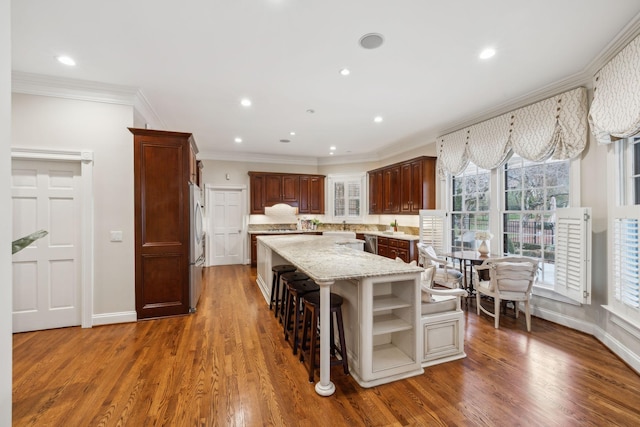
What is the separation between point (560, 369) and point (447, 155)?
11.5 ft

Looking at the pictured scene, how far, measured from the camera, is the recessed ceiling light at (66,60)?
2.73 m

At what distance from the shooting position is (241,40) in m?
2.48

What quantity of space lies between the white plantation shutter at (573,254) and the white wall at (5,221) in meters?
4.51

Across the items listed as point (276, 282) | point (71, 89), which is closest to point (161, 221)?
point (276, 282)

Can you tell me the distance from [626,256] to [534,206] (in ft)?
4.41

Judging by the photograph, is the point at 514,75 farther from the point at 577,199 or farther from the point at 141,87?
the point at 141,87

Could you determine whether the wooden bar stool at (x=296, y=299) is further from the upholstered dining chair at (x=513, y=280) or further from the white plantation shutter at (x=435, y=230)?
the white plantation shutter at (x=435, y=230)

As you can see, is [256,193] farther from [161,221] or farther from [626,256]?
[626,256]

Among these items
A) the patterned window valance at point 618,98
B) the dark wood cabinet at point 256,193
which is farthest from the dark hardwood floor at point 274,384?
the dark wood cabinet at point 256,193

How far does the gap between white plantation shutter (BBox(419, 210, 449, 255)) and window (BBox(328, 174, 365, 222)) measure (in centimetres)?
252

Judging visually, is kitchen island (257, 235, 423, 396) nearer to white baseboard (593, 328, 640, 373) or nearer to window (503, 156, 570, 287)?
white baseboard (593, 328, 640, 373)

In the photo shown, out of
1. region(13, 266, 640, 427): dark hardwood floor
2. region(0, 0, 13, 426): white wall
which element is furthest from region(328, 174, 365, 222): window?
region(0, 0, 13, 426): white wall

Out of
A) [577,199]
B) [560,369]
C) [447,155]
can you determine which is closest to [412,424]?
[560,369]

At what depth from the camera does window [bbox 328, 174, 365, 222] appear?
24.6 feet
